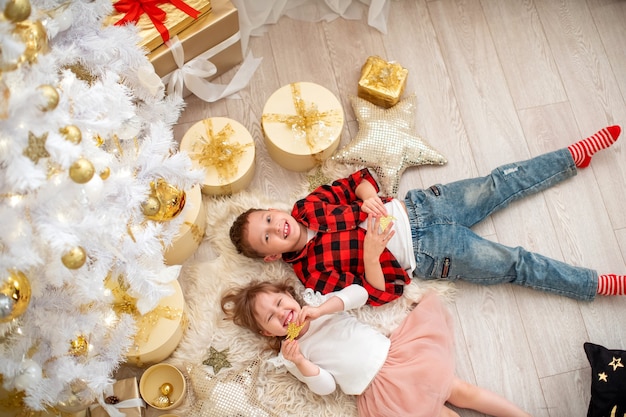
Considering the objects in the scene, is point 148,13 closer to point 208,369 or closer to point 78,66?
point 78,66

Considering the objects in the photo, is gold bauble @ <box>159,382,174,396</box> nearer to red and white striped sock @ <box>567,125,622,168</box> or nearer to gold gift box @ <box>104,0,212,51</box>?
gold gift box @ <box>104,0,212,51</box>

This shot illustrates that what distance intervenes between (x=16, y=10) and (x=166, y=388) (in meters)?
1.26

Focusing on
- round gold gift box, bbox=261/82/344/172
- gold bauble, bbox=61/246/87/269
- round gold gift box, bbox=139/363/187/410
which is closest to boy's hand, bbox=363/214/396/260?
round gold gift box, bbox=261/82/344/172

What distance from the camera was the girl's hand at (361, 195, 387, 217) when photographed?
189 cm

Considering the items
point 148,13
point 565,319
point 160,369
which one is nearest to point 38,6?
point 148,13

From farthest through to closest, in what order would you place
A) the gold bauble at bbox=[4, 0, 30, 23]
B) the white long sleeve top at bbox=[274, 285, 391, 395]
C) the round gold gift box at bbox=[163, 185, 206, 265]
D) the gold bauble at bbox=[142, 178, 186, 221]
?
1. the round gold gift box at bbox=[163, 185, 206, 265]
2. the white long sleeve top at bbox=[274, 285, 391, 395]
3. the gold bauble at bbox=[142, 178, 186, 221]
4. the gold bauble at bbox=[4, 0, 30, 23]

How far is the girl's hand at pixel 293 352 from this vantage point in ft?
5.77

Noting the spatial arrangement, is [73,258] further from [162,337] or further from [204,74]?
[204,74]

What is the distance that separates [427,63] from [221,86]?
0.83 m

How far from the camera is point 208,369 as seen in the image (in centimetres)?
190

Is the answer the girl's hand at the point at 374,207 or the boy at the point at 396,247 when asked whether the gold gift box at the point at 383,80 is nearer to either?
the boy at the point at 396,247

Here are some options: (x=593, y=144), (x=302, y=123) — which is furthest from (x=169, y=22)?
(x=593, y=144)

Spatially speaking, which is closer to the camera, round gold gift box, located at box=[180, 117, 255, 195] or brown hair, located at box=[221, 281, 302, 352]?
brown hair, located at box=[221, 281, 302, 352]

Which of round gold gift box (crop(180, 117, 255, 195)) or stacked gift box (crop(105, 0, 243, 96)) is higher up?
stacked gift box (crop(105, 0, 243, 96))
